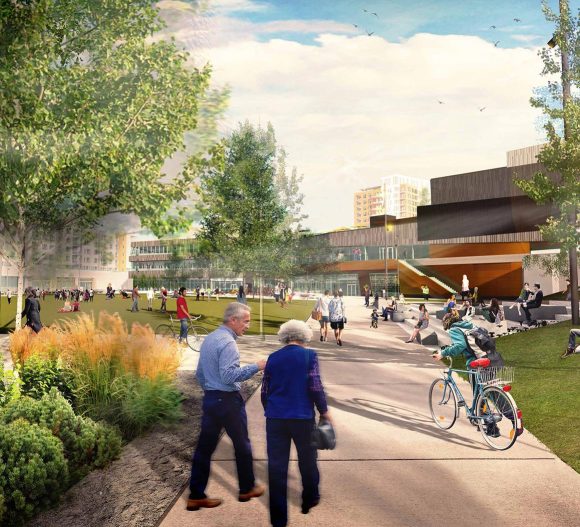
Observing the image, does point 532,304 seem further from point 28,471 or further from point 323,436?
point 28,471

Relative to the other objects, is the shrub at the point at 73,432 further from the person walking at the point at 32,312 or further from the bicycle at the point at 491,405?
the person walking at the point at 32,312

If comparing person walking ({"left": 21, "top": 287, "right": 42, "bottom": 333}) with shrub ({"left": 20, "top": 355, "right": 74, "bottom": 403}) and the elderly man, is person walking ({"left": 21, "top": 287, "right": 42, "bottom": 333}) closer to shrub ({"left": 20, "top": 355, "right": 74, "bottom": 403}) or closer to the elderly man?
shrub ({"left": 20, "top": 355, "right": 74, "bottom": 403})

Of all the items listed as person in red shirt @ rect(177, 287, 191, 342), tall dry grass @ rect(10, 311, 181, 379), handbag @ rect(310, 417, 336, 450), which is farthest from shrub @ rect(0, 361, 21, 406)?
person in red shirt @ rect(177, 287, 191, 342)

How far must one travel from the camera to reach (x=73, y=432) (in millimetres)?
6652

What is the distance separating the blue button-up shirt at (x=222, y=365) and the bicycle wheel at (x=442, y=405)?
4140 millimetres

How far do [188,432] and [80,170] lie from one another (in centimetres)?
1022

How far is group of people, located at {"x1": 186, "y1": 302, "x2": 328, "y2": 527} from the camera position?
483 centimetres

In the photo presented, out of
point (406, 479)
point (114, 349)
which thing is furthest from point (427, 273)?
point (406, 479)

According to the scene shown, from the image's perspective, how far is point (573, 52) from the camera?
70.7 feet

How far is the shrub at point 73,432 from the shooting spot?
21.5 feet

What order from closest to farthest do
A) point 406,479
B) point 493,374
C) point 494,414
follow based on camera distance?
1. point 406,479
2. point 494,414
3. point 493,374

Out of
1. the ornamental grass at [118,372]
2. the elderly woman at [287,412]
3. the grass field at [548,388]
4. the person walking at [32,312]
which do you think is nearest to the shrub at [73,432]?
the ornamental grass at [118,372]

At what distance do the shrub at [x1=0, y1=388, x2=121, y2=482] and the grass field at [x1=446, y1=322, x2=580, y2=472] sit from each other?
5.11 meters

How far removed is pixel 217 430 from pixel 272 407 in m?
0.75
